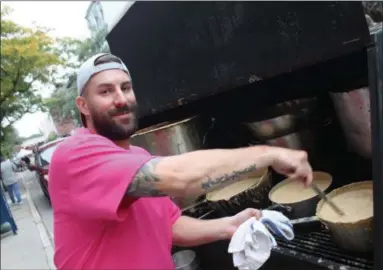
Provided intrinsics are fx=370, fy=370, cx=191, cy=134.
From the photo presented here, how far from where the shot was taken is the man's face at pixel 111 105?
170cm

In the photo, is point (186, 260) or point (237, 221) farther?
point (186, 260)

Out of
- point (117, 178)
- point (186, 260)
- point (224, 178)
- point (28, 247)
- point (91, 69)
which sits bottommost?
point (28, 247)

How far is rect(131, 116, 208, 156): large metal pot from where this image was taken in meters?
3.39

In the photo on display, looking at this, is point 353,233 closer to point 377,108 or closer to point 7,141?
point 377,108

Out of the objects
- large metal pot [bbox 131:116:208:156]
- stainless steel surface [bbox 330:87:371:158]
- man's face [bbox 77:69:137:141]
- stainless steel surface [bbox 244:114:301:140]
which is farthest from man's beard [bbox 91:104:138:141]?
large metal pot [bbox 131:116:208:156]

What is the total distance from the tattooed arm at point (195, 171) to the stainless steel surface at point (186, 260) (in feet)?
7.66

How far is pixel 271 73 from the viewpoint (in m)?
2.47

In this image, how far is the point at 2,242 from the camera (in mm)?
8844

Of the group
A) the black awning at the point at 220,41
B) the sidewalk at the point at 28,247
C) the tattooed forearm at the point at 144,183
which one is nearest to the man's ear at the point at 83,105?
the tattooed forearm at the point at 144,183

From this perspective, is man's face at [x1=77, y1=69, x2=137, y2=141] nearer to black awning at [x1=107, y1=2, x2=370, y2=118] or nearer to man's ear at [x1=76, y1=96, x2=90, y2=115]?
man's ear at [x1=76, y1=96, x2=90, y2=115]

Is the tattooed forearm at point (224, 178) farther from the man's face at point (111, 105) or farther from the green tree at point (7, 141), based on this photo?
the green tree at point (7, 141)

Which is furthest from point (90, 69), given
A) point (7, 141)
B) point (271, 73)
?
point (7, 141)

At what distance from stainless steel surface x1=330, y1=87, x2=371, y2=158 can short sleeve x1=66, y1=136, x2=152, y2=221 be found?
1460 mm

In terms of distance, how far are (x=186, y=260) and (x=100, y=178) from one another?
2.47 meters
